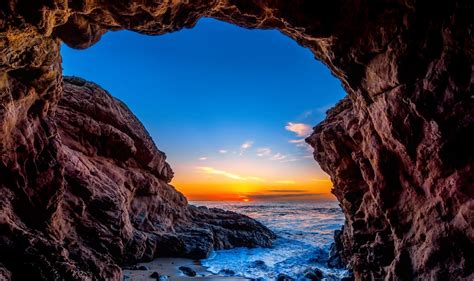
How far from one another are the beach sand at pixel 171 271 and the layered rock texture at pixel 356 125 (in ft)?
5.07

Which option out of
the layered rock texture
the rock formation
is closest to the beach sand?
the rock formation

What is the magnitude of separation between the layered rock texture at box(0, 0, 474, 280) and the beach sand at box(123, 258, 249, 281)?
1545 mm

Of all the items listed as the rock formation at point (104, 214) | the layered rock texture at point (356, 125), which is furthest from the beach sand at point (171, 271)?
the layered rock texture at point (356, 125)

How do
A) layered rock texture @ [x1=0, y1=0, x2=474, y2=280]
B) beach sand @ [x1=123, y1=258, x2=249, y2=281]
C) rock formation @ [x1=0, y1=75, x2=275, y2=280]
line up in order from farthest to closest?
1. beach sand @ [x1=123, y1=258, x2=249, y2=281]
2. rock formation @ [x1=0, y1=75, x2=275, y2=280]
3. layered rock texture @ [x1=0, y1=0, x2=474, y2=280]

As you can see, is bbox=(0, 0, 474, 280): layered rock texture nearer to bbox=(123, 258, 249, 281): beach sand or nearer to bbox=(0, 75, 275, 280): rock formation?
bbox=(0, 75, 275, 280): rock formation

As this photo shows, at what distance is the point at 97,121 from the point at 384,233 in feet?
58.1

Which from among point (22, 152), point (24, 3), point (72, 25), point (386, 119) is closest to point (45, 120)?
point (22, 152)

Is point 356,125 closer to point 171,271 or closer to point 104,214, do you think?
point 171,271

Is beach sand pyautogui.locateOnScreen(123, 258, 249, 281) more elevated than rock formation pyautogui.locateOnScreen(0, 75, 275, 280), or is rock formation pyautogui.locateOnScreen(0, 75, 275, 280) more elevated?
rock formation pyautogui.locateOnScreen(0, 75, 275, 280)

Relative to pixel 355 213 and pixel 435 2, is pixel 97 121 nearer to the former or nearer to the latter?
pixel 355 213

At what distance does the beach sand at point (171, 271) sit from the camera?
539 inches

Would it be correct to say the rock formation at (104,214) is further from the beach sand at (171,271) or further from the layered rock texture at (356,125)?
the beach sand at (171,271)

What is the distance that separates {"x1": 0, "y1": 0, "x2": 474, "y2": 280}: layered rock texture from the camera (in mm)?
6789

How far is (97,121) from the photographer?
19.2 meters
